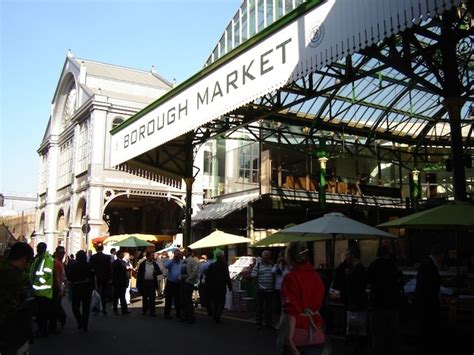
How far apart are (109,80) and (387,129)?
25.0m

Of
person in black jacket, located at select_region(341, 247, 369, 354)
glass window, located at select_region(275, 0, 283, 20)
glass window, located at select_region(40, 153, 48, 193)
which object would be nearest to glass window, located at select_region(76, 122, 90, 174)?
glass window, located at select_region(40, 153, 48, 193)

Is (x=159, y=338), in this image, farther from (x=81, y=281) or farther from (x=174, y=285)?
(x=174, y=285)

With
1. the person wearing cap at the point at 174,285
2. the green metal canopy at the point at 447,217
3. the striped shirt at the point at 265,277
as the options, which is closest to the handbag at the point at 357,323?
the green metal canopy at the point at 447,217

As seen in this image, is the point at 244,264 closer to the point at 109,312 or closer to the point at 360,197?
the point at 109,312

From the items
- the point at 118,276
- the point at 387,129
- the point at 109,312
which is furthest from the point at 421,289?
the point at 387,129

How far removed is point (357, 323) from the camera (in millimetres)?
7648

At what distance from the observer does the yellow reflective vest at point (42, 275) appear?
961cm

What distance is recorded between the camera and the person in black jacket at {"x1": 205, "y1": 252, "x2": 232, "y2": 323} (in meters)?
12.4

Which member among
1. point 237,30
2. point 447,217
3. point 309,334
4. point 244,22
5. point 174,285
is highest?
point 244,22

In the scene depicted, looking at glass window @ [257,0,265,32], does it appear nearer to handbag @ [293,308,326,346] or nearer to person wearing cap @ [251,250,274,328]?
person wearing cap @ [251,250,274,328]

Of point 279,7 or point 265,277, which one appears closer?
point 279,7

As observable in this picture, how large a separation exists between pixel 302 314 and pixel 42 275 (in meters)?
6.68

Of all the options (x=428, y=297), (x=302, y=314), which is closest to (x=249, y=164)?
(x=428, y=297)

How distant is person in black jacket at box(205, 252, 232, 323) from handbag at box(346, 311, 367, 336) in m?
5.18
